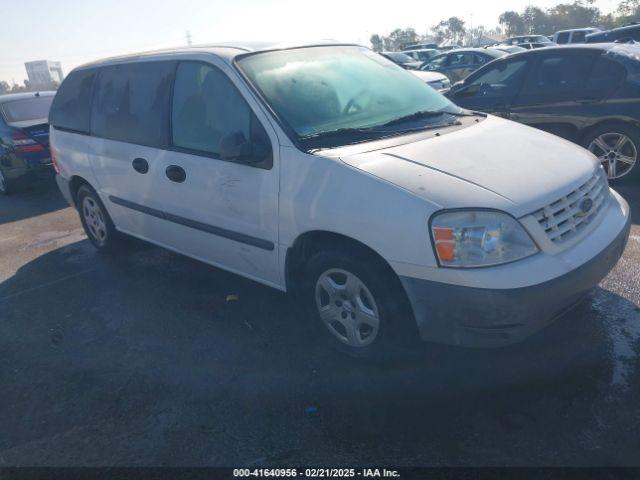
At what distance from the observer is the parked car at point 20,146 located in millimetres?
8117

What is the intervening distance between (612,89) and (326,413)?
5.02 metres

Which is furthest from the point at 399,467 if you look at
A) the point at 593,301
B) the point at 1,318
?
the point at 1,318

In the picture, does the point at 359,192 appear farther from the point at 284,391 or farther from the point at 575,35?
the point at 575,35

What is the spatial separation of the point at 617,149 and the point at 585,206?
3482 mm

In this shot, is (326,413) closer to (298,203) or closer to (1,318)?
(298,203)

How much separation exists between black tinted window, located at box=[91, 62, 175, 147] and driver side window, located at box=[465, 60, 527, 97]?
3895mm

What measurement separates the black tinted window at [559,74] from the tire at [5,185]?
7.97m

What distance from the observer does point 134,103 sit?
4.24 metres

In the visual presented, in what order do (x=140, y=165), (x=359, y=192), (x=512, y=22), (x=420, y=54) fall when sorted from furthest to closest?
(x=512, y=22), (x=420, y=54), (x=140, y=165), (x=359, y=192)

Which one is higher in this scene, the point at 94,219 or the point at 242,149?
the point at 242,149

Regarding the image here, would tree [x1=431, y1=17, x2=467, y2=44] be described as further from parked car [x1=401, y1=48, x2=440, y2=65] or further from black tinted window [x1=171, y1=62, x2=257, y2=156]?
black tinted window [x1=171, y1=62, x2=257, y2=156]

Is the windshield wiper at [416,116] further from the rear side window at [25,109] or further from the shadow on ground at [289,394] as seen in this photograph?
the rear side window at [25,109]

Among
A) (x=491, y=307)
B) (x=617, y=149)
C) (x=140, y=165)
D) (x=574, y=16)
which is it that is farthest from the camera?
(x=574, y=16)

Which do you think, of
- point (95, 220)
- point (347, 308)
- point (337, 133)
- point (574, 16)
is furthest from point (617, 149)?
point (574, 16)
